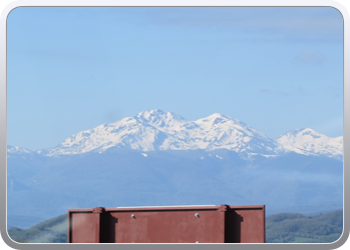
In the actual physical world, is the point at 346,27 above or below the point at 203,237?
above

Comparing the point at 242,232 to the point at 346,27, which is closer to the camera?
the point at 346,27

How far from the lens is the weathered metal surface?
479 inches

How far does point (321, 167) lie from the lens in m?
198

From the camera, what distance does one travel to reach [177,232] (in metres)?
12.2

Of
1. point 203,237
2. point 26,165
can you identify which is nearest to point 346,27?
point 203,237

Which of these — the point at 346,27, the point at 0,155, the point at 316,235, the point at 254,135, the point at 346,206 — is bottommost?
the point at 316,235

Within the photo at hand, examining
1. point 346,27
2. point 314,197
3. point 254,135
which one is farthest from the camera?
point 314,197

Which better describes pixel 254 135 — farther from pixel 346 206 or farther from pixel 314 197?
pixel 346 206

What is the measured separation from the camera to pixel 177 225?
40.3 feet

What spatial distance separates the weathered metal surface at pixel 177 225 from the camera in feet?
39.9

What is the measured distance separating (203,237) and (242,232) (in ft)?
3.11

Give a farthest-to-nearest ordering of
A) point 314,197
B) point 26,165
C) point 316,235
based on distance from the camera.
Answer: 1. point 314,197
2. point 26,165
3. point 316,235
